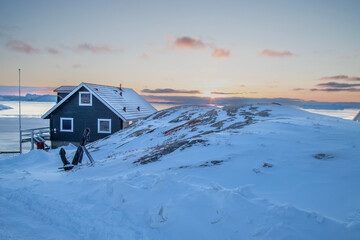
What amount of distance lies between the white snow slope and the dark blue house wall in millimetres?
16704

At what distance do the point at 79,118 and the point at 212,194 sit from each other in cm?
2251

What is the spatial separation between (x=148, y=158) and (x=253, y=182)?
3179mm

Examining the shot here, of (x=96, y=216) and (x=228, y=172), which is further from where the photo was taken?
(x=228, y=172)

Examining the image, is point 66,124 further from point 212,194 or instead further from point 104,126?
point 212,194

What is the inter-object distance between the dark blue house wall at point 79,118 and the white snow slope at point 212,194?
16704mm

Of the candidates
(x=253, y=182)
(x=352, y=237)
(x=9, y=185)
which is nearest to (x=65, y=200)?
(x=9, y=185)

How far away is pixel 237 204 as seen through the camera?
3680mm

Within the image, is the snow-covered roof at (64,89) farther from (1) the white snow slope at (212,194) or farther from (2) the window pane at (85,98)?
(1) the white snow slope at (212,194)

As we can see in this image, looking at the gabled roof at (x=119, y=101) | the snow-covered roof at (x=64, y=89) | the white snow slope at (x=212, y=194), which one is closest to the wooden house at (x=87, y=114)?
the gabled roof at (x=119, y=101)

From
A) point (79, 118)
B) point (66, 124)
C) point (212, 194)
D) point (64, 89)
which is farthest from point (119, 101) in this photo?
point (212, 194)

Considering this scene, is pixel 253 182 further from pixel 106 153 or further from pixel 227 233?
pixel 106 153

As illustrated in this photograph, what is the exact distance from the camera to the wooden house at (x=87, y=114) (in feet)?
75.4

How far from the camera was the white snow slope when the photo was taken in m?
3.35

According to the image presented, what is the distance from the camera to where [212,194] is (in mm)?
4004
